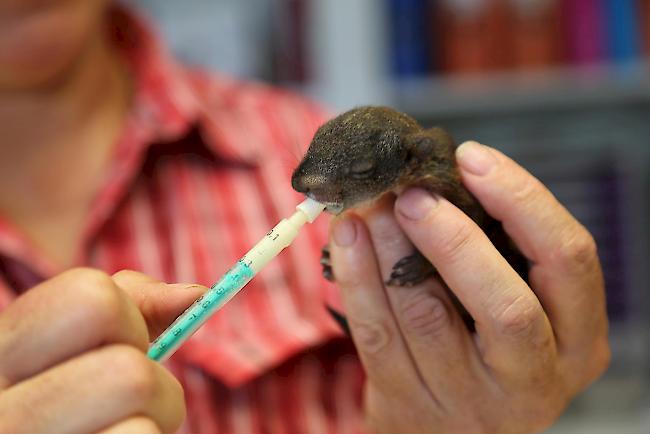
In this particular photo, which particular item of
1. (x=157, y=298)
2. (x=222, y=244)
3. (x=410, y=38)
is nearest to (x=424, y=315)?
(x=157, y=298)

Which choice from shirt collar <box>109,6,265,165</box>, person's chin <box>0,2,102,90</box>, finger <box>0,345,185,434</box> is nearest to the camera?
finger <box>0,345,185,434</box>

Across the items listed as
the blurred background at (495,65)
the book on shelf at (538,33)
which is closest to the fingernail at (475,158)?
the blurred background at (495,65)

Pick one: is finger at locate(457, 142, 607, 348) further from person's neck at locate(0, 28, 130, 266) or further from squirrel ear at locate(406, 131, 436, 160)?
person's neck at locate(0, 28, 130, 266)

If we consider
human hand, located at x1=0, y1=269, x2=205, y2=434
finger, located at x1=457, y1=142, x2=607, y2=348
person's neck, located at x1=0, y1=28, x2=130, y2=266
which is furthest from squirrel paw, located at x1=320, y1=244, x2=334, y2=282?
person's neck, located at x1=0, y1=28, x2=130, y2=266

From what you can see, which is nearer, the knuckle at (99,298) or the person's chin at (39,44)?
the knuckle at (99,298)

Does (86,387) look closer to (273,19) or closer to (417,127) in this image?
(417,127)

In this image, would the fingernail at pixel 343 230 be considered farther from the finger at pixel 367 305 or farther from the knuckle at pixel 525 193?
the knuckle at pixel 525 193

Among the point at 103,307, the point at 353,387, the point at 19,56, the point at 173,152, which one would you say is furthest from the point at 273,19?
the point at 103,307
